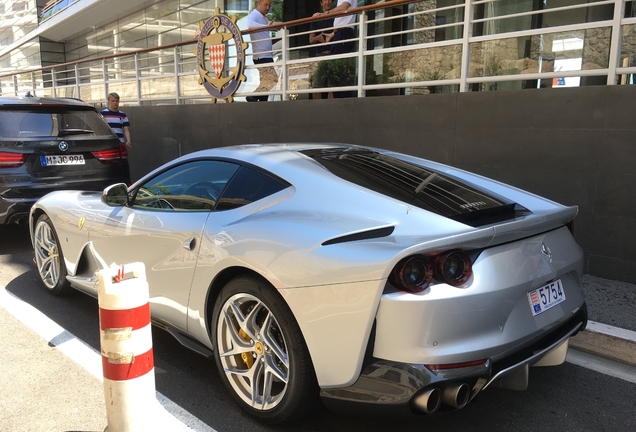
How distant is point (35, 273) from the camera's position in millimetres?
5633

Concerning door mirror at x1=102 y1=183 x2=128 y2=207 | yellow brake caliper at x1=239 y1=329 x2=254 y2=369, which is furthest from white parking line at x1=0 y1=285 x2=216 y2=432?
door mirror at x1=102 y1=183 x2=128 y2=207

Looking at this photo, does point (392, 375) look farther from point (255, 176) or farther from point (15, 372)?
point (15, 372)

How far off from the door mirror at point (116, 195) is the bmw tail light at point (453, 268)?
2580mm

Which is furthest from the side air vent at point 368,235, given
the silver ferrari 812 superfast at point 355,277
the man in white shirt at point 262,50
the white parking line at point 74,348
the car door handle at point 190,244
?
the man in white shirt at point 262,50

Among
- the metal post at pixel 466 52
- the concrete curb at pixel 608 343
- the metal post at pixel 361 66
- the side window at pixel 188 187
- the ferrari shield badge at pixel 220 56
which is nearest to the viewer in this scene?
the side window at pixel 188 187

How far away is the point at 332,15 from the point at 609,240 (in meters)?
4.65

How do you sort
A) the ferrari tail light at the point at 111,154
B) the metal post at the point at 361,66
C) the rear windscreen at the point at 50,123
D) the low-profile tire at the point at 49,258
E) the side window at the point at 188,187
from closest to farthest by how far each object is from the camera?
the side window at the point at 188,187 → the low-profile tire at the point at 49,258 → the rear windscreen at the point at 50,123 → the ferrari tail light at the point at 111,154 → the metal post at the point at 361,66

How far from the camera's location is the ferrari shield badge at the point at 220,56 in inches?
362

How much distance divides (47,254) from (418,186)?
148 inches

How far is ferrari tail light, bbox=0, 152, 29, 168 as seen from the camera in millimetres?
6145

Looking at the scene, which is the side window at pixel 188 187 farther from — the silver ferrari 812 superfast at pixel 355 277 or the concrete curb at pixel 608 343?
the concrete curb at pixel 608 343

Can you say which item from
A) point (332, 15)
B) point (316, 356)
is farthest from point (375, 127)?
point (316, 356)

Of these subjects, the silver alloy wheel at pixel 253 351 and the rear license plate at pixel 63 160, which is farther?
the rear license plate at pixel 63 160

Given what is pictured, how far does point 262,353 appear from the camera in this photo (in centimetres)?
280
